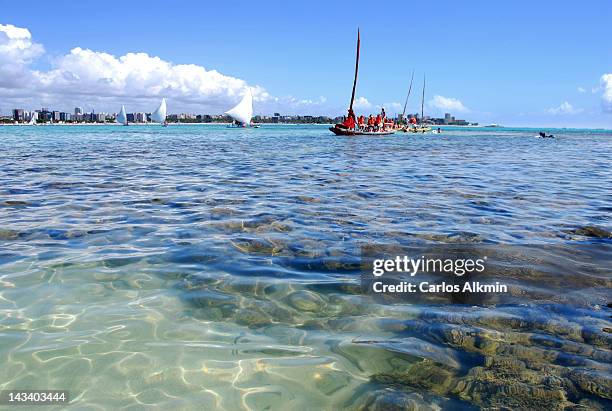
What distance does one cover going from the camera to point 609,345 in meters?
3.44

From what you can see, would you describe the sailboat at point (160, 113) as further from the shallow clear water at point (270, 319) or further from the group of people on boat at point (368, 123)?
the shallow clear water at point (270, 319)

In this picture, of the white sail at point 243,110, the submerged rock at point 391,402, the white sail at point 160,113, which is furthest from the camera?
the white sail at point 160,113

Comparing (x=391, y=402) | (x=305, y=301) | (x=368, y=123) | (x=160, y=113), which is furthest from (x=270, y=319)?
(x=160, y=113)

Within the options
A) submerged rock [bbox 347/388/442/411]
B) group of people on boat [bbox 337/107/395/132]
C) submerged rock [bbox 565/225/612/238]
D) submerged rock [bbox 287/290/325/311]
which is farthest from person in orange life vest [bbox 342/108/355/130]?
submerged rock [bbox 347/388/442/411]

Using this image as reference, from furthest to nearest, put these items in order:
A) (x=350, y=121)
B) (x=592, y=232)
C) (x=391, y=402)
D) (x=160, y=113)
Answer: (x=160, y=113)
(x=350, y=121)
(x=592, y=232)
(x=391, y=402)

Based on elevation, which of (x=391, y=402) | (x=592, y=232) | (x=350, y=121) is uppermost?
(x=350, y=121)

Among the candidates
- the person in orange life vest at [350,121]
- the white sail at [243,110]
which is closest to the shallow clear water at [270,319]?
the person in orange life vest at [350,121]

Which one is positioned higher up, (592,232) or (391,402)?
(592,232)

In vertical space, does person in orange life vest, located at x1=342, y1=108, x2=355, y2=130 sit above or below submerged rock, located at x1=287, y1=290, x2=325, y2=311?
above

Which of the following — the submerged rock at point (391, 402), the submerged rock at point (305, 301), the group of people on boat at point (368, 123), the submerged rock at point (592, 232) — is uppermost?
the group of people on boat at point (368, 123)

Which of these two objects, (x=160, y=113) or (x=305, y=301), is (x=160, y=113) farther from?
(x=305, y=301)

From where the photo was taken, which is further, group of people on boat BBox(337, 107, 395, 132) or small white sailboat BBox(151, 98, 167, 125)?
small white sailboat BBox(151, 98, 167, 125)

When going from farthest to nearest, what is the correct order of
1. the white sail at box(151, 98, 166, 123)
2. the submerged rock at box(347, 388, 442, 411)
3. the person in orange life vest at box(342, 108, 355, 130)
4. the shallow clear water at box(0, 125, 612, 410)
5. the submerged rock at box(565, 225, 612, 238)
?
the white sail at box(151, 98, 166, 123), the person in orange life vest at box(342, 108, 355, 130), the submerged rock at box(565, 225, 612, 238), the shallow clear water at box(0, 125, 612, 410), the submerged rock at box(347, 388, 442, 411)

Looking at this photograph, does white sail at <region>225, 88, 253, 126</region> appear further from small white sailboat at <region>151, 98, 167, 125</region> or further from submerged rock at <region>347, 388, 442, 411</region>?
submerged rock at <region>347, 388, 442, 411</region>
